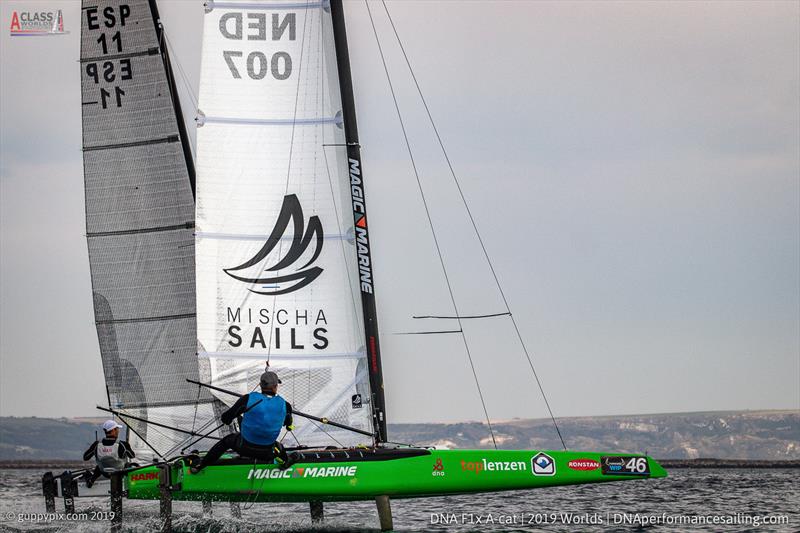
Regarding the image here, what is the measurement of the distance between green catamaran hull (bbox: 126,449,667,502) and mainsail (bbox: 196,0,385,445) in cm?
154

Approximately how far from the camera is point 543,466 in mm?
18031

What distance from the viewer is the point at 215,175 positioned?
20.0 metres

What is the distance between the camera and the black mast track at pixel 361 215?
19.6m

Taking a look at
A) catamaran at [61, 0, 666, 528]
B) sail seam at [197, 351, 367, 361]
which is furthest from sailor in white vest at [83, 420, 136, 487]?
sail seam at [197, 351, 367, 361]

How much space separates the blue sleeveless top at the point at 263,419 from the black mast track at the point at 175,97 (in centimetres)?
695

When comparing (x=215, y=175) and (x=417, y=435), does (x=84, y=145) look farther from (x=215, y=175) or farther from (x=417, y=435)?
(x=417, y=435)

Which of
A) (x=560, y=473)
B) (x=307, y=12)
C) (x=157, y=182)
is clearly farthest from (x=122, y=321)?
(x=560, y=473)

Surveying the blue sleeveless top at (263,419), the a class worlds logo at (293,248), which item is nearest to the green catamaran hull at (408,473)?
the blue sleeveless top at (263,419)

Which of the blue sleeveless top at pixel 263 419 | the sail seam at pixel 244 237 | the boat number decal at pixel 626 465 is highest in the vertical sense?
the sail seam at pixel 244 237

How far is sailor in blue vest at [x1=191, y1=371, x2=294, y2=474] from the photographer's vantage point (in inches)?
685

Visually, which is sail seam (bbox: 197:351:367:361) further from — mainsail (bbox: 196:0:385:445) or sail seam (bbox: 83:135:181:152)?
sail seam (bbox: 83:135:181:152)

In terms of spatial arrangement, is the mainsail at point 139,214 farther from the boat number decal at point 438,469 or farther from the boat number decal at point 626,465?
the boat number decal at point 626,465

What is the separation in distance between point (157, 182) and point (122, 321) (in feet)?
8.76

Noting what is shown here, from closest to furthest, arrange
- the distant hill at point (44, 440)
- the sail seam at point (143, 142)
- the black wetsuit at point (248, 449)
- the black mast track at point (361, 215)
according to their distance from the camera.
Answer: the black wetsuit at point (248, 449)
the black mast track at point (361, 215)
the sail seam at point (143, 142)
the distant hill at point (44, 440)
